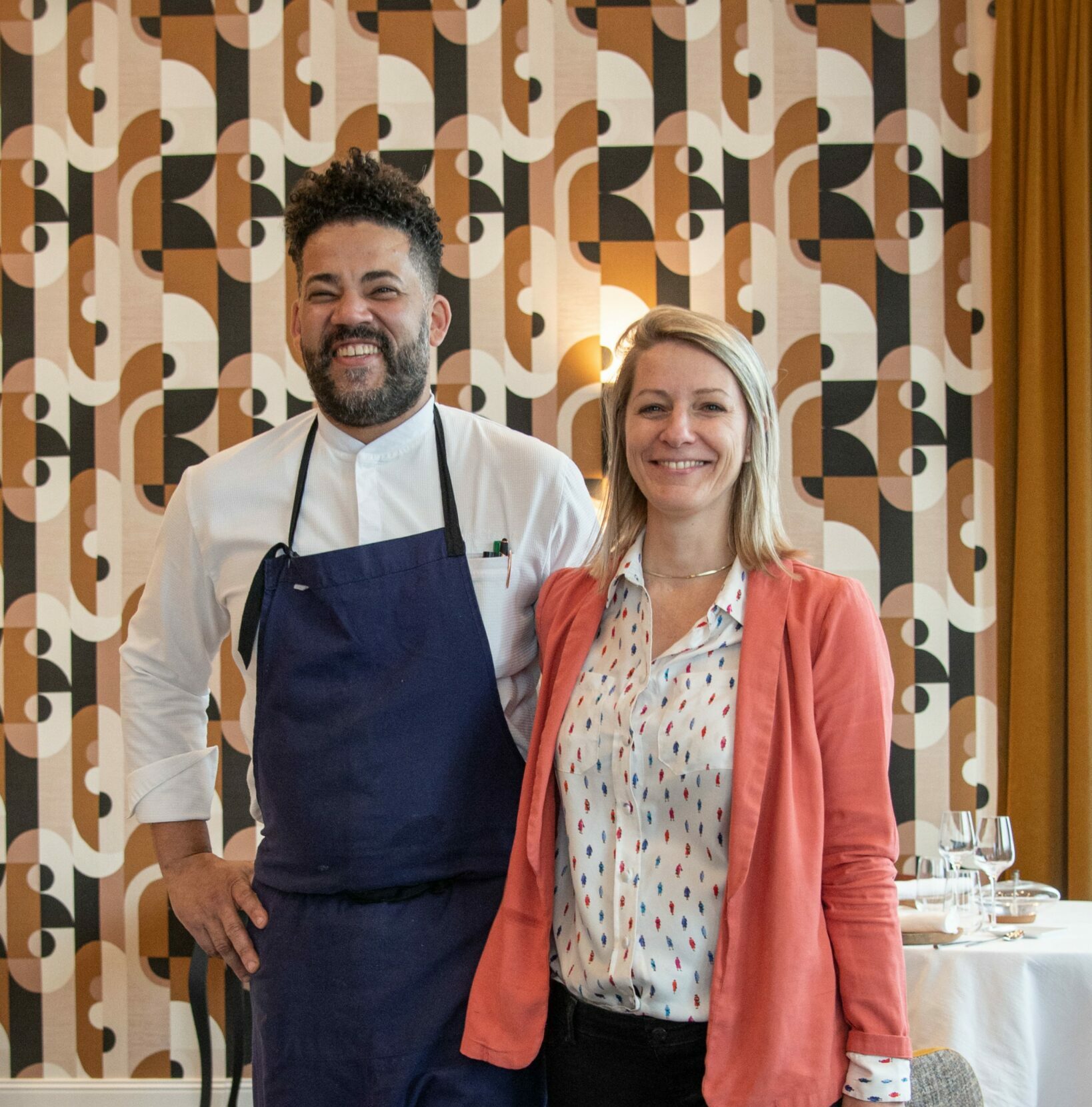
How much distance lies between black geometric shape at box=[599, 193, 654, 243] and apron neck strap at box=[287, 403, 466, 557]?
1.81 m

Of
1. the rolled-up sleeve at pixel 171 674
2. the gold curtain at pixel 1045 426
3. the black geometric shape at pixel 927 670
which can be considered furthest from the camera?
the black geometric shape at pixel 927 670

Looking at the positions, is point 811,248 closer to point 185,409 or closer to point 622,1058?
point 185,409

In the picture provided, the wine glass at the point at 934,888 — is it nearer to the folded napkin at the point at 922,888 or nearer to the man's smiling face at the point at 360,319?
the folded napkin at the point at 922,888

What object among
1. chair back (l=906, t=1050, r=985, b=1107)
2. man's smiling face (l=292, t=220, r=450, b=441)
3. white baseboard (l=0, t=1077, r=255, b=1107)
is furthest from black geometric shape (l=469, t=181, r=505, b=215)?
white baseboard (l=0, t=1077, r=255, b=1107)

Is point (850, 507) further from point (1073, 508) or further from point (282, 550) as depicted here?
point (282, 550)

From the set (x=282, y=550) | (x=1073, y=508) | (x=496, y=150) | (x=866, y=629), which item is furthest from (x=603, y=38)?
(x=866, y=629)

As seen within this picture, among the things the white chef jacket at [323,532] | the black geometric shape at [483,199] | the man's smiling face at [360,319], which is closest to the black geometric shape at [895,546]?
the black geometric shape at [483,199]

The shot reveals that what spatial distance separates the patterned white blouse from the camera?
4.25ft

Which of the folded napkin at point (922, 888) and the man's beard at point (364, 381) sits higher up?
the man's beard at point (364, 381)

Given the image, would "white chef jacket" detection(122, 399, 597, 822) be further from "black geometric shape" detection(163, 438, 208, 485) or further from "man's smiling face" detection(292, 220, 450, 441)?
"black geometric shape" detection(163, 438, 208, 485)

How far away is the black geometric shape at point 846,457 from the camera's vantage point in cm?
331

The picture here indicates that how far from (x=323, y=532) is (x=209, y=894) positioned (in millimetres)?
557


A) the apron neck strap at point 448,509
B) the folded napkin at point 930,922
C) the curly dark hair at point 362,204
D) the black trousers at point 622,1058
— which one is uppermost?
the curly dark hair at point 362,204

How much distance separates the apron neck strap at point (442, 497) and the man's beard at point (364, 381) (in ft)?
0.23
